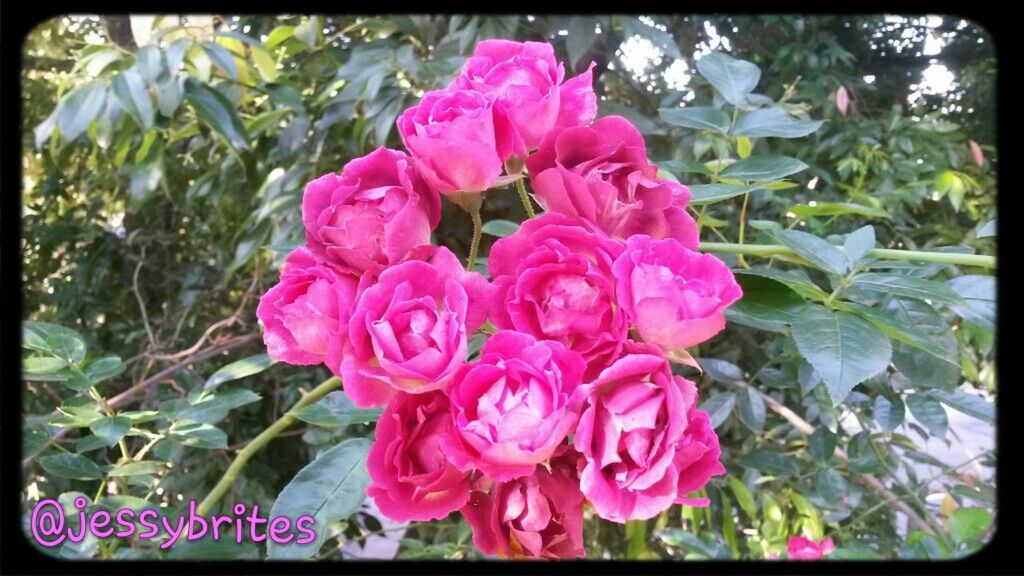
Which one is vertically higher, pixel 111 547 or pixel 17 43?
pixel 17 43

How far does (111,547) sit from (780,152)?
81 cm

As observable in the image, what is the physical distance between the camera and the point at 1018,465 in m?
0.34

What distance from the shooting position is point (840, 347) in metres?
0.30

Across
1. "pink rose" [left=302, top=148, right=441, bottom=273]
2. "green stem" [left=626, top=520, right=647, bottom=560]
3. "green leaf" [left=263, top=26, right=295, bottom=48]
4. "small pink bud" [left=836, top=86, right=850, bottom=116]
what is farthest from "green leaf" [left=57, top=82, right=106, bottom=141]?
"small pink bud" [left=836, top=86, right=850, bottom=116]

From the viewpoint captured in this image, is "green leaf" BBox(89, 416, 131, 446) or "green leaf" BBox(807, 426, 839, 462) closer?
"green leaf" BBox(89, 416, 131, 446)

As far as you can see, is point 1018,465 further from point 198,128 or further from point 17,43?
point 198,128

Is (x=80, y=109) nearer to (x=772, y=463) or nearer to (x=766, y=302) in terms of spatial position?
(x=766, y=302)

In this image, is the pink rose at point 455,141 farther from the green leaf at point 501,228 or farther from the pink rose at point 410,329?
the green leaf at point 501,228

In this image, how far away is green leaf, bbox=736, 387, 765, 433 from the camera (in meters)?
0.63

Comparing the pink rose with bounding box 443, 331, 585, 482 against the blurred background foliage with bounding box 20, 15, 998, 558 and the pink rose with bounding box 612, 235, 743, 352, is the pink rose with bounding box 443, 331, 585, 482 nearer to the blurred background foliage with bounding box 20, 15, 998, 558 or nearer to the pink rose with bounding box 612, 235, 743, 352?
the pink rose with bounding box 612, 235, 743, 352

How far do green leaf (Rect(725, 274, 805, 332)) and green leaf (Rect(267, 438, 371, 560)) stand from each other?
191 mm

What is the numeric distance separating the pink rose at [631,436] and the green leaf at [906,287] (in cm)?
15


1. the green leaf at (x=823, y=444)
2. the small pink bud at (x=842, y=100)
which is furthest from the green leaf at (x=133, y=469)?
the small pink bud at (x=842, y=100)
